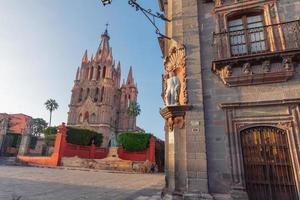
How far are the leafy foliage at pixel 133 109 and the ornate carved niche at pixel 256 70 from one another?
181 feet

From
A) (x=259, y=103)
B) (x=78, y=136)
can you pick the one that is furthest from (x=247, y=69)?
(x=78, y=136)

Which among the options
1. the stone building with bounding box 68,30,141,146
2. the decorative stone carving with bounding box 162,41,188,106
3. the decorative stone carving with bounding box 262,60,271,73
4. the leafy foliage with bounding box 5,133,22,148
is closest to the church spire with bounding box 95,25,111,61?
the stone building with bounding box 68,30,141,146

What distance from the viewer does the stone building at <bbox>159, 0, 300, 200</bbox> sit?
20.4 feet

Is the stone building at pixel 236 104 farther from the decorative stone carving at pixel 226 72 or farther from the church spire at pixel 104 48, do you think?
the church spire at pixel 104 48

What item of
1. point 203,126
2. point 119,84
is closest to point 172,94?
point 203,126

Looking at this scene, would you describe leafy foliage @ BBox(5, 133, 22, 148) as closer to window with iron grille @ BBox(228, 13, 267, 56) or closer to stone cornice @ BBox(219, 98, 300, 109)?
stone cornice @ BBox(219, 98, 300, 109)

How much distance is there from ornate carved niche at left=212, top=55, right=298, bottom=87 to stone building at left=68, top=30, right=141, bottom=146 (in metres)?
49.2

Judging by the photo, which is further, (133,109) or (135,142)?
(133,109)

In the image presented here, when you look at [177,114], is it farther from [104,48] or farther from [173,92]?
[104,48]

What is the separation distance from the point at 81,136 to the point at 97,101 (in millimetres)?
26418

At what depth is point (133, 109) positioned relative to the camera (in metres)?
62.0

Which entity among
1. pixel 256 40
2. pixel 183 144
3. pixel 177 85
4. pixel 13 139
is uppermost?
pixel 256 40

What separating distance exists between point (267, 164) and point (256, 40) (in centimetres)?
427

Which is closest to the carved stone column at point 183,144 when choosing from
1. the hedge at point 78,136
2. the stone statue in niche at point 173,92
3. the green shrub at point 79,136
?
the stone statue in niche at point 173,92
